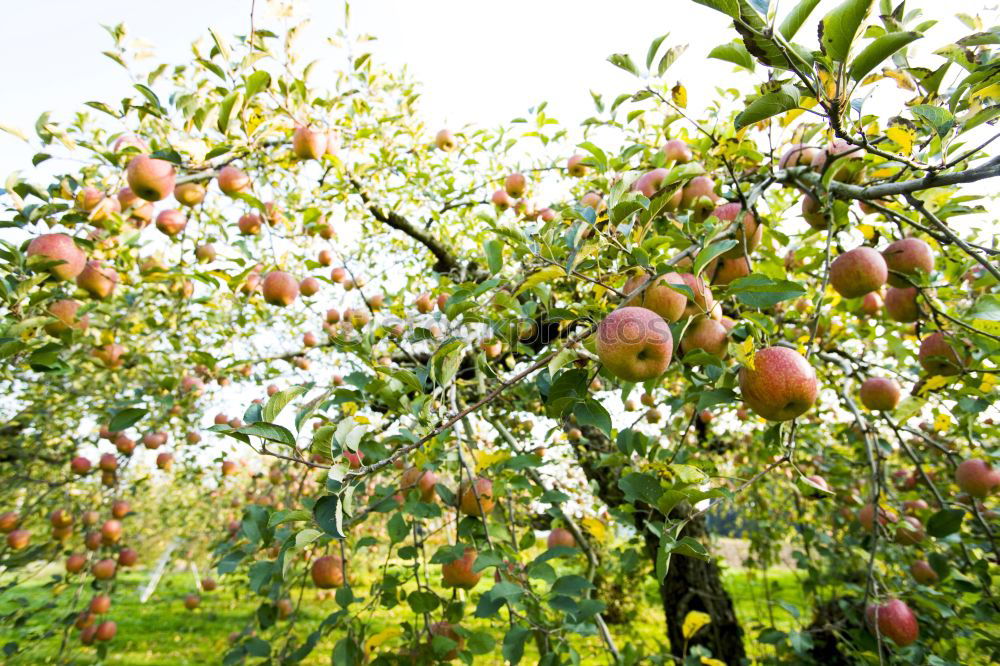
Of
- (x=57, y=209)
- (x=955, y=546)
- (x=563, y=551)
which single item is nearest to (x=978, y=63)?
(x=563, y=551)

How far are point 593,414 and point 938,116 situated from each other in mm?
1099

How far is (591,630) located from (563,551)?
429 millimetres

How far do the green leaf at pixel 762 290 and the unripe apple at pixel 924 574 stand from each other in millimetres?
2739

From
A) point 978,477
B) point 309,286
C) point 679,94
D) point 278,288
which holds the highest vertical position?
point 309,286

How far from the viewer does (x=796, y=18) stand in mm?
1053

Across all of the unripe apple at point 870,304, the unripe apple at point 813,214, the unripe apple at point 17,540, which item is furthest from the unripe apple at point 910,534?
the unripe apple at point 17,540

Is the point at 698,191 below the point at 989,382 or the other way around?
the other way around

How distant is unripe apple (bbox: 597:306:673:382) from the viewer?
1.20 meters

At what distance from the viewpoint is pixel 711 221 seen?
160 cm

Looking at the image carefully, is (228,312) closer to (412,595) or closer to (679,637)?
(412,595)

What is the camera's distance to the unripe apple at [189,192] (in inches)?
105

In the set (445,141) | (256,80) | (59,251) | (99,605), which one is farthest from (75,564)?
(445,141)

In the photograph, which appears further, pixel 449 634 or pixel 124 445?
pixel 124 445

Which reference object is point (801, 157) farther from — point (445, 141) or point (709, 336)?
point (445, 141)
